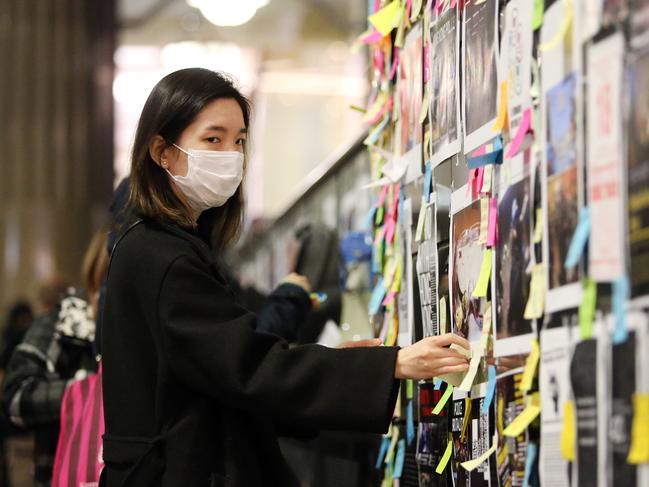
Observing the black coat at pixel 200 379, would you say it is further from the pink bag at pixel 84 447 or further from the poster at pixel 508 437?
the pink bag at pixel 84 447

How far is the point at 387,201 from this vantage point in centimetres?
290

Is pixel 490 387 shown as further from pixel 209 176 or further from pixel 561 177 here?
pixel 209 176

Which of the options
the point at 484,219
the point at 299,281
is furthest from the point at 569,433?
the point at 299,281

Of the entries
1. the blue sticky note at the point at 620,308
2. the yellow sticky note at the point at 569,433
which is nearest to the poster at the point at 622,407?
the blue sticky note at the point at 620,308

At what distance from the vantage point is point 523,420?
5.86ft

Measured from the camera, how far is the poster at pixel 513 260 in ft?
5.98

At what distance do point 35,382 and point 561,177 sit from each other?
244cm

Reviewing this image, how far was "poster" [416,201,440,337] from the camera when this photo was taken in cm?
243

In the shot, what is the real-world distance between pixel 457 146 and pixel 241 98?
559 mm

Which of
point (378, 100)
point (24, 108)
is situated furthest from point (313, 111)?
point (378, 100)

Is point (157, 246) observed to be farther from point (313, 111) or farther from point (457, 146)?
point (313, 111)

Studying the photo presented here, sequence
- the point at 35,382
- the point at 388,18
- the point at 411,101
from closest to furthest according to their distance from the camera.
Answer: the point at 411,101 < the point at 388,18 < the point at 35,382

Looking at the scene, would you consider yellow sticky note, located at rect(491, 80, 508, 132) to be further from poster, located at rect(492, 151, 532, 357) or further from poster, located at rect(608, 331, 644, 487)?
poster, located at rect(608, 331, 644, 487)

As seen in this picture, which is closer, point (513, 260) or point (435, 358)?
point (513, 260)
